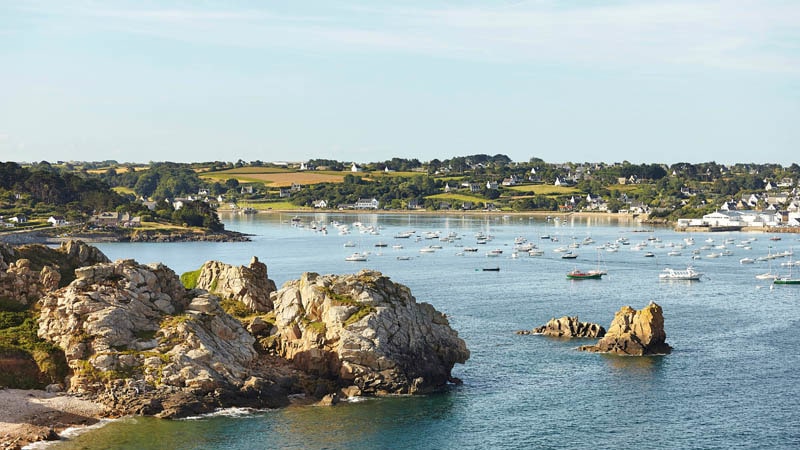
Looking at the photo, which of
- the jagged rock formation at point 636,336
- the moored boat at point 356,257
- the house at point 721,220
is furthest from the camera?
the house at point 721,220

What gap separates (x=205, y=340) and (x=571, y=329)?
78.0ft

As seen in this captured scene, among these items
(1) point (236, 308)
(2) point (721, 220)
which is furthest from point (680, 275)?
(2) point (721, 220)

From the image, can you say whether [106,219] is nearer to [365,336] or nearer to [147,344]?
[147,344]

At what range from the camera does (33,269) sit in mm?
45688

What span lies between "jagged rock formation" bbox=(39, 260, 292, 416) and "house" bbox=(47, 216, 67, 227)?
104315 mm

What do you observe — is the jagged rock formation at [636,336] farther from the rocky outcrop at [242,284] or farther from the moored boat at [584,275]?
the moored boat at [584,275]

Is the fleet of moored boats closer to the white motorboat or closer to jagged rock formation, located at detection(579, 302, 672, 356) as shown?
the white motorboat

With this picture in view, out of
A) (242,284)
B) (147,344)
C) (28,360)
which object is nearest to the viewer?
(28,360)

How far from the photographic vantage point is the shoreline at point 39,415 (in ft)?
116

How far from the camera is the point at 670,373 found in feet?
158

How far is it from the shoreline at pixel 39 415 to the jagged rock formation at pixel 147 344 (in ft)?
2.56

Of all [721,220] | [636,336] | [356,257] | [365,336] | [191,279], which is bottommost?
[356,257]

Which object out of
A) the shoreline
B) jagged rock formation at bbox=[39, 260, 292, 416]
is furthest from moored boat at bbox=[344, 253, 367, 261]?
the shoreline

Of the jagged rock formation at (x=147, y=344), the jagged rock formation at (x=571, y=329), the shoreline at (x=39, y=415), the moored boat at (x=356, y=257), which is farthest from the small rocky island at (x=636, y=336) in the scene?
the moored boat at (x=356, y=257)
